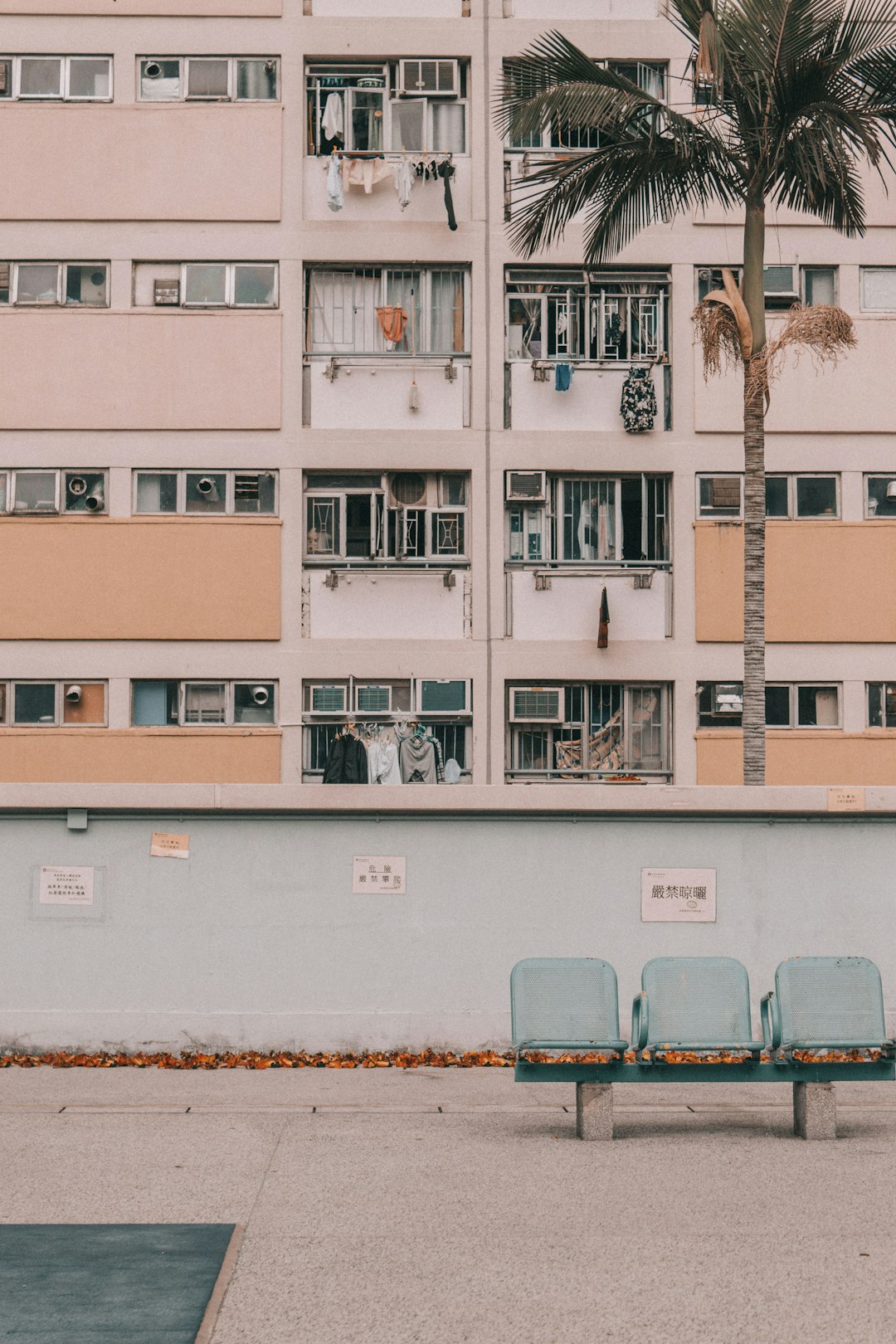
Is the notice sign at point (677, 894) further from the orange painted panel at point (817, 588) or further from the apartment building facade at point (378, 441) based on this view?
the orange painted panel at point (817, 588)

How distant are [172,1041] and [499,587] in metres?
12.4

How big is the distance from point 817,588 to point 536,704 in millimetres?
4668

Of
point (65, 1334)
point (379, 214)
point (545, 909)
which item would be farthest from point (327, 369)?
point (65, 1334)

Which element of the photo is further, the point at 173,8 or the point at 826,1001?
the point at 173,8

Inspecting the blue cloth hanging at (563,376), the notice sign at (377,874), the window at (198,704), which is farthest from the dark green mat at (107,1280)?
the blue cloth hanging at (563,376)

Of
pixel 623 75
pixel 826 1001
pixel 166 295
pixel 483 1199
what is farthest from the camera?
pixel 623 75

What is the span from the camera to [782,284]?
24.7 meters

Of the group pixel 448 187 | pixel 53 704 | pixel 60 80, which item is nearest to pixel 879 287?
pixel 448 187

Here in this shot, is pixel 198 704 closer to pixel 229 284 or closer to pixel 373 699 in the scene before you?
pixel 373 699

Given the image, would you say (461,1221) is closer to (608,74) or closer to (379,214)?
(608,74)

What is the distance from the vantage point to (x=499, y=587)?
24234 mm

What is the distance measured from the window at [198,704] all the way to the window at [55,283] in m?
6.07

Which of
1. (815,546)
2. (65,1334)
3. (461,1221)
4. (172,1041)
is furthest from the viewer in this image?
(815,546)

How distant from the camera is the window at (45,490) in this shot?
24.1 m
